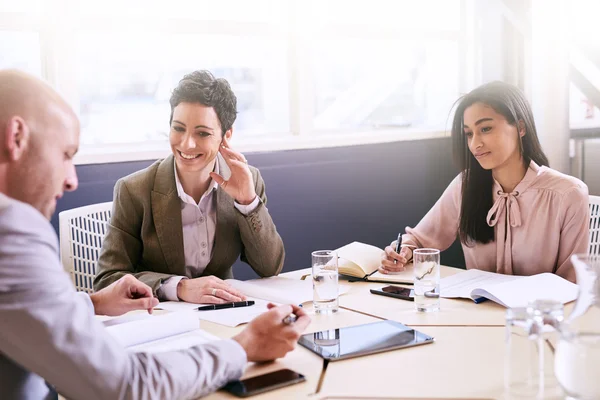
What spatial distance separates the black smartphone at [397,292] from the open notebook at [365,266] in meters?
0.12

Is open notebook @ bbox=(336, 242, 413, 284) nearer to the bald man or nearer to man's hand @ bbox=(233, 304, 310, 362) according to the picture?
man's hand @ bbox=(233, 304, 310, 362)

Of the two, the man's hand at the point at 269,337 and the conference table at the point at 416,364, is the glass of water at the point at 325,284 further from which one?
the man's hand at the point at 269,337

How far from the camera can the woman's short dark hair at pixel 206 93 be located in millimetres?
2191

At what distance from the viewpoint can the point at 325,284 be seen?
5.77 feet

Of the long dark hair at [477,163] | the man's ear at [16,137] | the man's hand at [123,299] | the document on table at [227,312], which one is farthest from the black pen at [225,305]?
the long dark hair at [477,163]

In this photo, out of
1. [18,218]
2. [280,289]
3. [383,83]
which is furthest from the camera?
[383,83]

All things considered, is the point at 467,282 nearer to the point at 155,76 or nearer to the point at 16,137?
the point at 16,137

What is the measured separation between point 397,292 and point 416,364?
0.57m

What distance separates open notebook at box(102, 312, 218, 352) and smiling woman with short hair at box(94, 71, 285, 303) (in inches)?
24.2

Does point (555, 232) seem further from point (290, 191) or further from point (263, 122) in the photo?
point (263, 122)

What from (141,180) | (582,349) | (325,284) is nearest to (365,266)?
(325,284)

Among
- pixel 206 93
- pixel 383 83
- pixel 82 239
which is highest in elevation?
pixel 383 83

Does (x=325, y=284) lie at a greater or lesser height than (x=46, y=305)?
lesser

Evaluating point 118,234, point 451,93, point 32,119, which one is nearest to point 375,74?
point 451,93
